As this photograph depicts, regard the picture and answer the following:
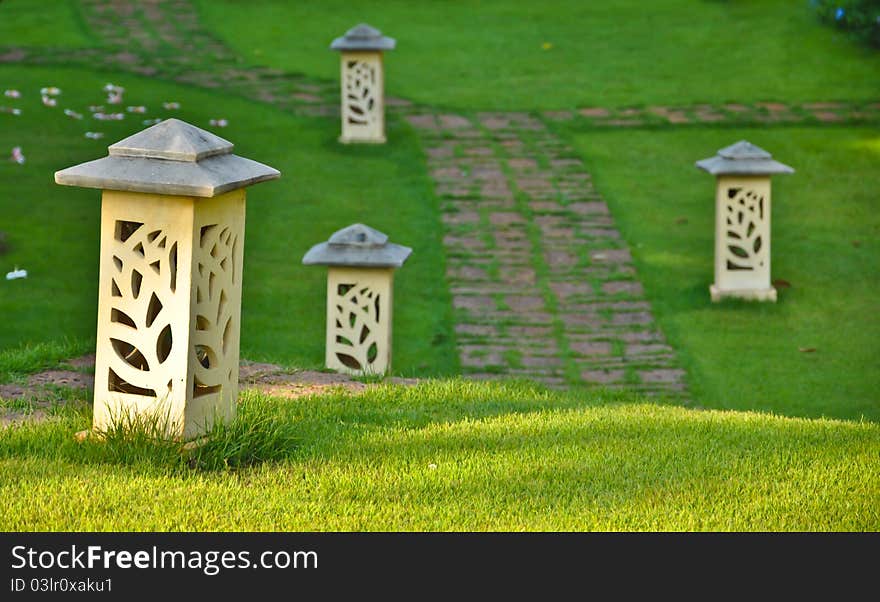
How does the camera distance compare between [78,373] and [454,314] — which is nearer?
[78,373]

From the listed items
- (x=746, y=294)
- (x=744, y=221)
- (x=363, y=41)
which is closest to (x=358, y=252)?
(x=746, y=294)

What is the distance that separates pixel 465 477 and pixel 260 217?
749cm

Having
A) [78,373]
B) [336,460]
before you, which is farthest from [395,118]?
[336,460]

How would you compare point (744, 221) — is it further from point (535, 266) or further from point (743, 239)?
point (535, 266)

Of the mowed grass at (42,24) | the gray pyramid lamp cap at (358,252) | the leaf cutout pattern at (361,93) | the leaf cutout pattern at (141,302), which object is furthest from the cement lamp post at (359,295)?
the mowed grass at (42,24)

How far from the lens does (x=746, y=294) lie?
1005 centimetres

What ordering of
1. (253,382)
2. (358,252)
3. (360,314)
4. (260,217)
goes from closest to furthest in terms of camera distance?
(253,382), (358,252), (360,314), (260,217)

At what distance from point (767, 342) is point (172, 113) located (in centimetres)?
788

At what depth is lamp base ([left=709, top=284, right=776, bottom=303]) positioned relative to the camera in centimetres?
1005

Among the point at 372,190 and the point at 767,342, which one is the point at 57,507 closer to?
the point at 767,342

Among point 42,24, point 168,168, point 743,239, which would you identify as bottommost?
point 743,239

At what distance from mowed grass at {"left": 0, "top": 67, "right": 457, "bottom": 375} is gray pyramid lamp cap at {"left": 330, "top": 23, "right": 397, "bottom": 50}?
1.05 meters

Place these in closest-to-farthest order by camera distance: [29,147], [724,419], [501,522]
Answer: [501,522]
[724,419]
[29,147]

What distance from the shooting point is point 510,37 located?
60.1 ft
